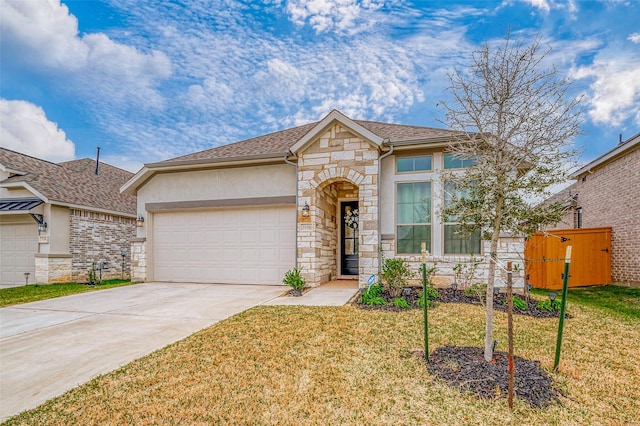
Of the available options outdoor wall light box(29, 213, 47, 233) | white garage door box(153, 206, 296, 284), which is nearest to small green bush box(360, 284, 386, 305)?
white garage door box(153, 206, 296, 284)

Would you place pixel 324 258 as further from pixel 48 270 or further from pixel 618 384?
pixel 48 270

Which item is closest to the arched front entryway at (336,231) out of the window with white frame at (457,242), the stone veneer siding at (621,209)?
the window with white frame at (457,242)

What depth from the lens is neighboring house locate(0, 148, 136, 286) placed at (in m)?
11.3

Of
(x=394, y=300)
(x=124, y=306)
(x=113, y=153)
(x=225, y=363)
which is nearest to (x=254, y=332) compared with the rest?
(x=225, y=363)

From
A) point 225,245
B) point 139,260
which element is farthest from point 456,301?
point 139,260

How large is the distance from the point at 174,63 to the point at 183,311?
31.1ft

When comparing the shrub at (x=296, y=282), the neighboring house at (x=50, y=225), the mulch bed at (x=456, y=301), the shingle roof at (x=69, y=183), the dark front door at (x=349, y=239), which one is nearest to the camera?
the mulch bed at (x=456, y=301)

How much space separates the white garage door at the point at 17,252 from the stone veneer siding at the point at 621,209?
63.7 ft

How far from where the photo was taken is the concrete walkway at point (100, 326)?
12.1 ft

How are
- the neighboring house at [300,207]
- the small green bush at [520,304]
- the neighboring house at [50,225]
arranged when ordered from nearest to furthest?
the small green bush at [520,304] → the neighboring house at [300,207] → the neighboring house at [50,225]

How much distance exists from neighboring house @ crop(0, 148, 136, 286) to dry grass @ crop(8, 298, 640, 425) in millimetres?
9905

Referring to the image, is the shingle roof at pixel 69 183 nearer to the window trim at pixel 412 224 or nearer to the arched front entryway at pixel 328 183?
the arched front entryway at pixel 328 183

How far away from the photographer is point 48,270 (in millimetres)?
11258

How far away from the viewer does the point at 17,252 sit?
12.0 m
